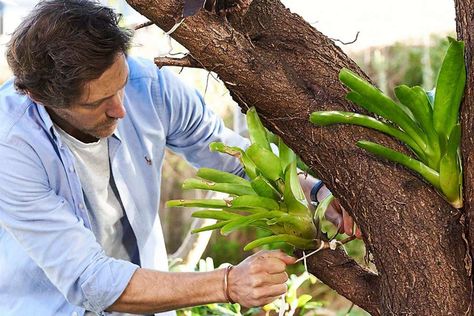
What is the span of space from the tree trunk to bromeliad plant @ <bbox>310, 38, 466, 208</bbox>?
0.03m

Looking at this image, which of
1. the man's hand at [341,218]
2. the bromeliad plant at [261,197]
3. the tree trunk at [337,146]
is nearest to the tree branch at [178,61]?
the tree trunk at [337,146]

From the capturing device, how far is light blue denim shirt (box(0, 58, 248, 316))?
1989 mm

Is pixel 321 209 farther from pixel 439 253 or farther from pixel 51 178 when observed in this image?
pixel 51 178

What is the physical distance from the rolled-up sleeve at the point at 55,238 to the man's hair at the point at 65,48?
0.17 metres

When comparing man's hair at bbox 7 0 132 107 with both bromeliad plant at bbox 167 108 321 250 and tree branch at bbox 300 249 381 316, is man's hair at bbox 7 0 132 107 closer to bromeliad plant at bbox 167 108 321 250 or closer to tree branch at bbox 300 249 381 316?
bromeliad plant at bbox 167 108 321 250

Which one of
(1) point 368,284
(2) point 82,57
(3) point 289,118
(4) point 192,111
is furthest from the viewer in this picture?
(4) point 192,111

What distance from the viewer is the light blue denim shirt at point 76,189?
1.99m

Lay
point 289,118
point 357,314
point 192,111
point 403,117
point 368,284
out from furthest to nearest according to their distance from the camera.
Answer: point 357,314, point 192,111, point 368,284, point 289,118, point 403,117

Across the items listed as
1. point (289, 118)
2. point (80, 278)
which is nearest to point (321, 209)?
point (289, 118)

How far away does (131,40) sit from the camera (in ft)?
6.93

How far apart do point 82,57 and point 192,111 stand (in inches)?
17.5

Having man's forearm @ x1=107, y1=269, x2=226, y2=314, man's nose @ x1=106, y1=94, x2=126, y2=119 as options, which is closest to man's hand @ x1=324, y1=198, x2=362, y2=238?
man's forearm @ x1=107, y1=269, x2=226, y2=314

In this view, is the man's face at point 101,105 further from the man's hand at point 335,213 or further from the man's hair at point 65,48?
the man's hand at point 335,213

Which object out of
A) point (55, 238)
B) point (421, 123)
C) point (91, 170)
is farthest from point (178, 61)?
point (91, 170)
